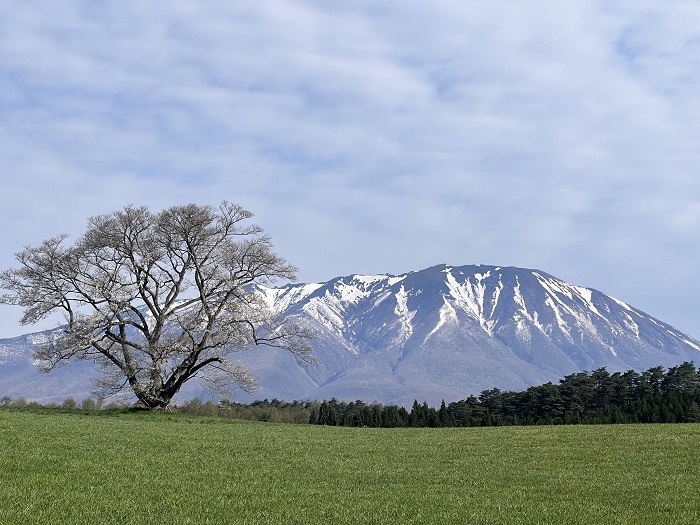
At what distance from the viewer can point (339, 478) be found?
1892cm

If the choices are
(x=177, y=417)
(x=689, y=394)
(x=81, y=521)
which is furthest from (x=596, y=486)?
(x=689, y=394)

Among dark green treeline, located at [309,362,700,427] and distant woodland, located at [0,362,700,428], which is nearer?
distant woodland, located at [0,362,700,428]

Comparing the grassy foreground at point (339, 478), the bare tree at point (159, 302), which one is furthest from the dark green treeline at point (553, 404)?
the grassy foreground at point (339, 478)

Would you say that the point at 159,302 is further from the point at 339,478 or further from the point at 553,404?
the point at 553,404

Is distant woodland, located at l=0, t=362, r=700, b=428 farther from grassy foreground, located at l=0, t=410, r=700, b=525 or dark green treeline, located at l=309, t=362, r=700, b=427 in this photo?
grassy foreground, located at l=0, t=410, r=700, b=525

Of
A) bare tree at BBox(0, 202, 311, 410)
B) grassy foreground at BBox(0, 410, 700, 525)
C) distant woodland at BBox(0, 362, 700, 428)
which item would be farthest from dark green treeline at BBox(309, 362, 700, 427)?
grassy foreground at BBox(0, 410, 700, 525)

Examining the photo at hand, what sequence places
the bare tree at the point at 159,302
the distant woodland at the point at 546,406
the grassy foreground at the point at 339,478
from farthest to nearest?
the distant woodland at the point at 546,406, the bare tree at the point at 159,302, the grassy foreground at the point at 339,478

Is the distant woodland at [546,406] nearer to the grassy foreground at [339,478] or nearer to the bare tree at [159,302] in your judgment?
the bare tree at [159,302]

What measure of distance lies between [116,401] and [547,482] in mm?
37056

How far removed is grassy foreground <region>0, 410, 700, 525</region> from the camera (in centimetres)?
1382

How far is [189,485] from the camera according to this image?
54.7 ft

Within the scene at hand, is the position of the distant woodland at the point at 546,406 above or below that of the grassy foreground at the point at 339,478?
above

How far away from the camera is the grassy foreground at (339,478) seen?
1382cm

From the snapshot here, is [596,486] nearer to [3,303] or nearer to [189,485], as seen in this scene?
[189,485]
